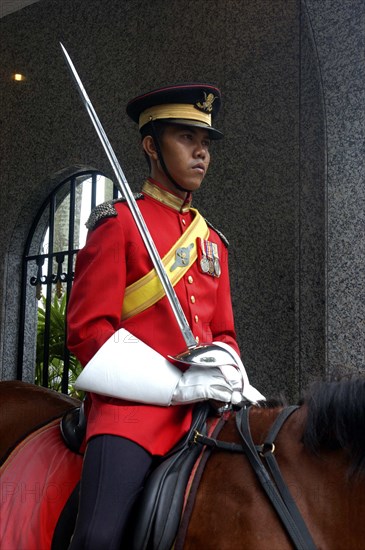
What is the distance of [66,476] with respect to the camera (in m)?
2.58

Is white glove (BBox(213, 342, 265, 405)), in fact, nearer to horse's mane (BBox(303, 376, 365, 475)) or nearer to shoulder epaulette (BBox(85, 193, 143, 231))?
horse's mane (BBox(303, 376, 365, 475))

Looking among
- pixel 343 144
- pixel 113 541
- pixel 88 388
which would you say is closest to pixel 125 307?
pixel 88 388

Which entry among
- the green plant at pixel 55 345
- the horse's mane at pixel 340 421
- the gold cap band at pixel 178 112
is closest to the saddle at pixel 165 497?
the horse's mane at pixel 340 421

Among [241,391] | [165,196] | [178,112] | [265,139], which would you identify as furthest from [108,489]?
[265,139]

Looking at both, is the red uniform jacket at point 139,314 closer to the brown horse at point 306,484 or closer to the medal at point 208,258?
the medal at point 208,258

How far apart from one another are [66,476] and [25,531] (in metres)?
0.23

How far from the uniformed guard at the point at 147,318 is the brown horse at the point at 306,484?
204mm

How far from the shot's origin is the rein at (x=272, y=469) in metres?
2.00

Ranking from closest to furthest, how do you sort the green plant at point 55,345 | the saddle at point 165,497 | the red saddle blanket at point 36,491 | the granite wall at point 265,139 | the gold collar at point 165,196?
the saddle at point 165,497, the red saddle blanket at point 36,491, the gold collar at point 165,196, the granite wall at point 265,139, the green plant at point 55,345

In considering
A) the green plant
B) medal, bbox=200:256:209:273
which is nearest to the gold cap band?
medal, bbox=200:256:209:273

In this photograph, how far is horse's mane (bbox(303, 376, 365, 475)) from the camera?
210cm

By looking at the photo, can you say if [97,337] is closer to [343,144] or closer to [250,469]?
[250,469]

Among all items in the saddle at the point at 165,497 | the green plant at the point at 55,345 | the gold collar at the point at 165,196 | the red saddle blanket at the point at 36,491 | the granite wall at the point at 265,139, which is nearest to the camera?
the saddle at the point at 165,497

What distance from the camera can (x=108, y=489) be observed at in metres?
2.20
